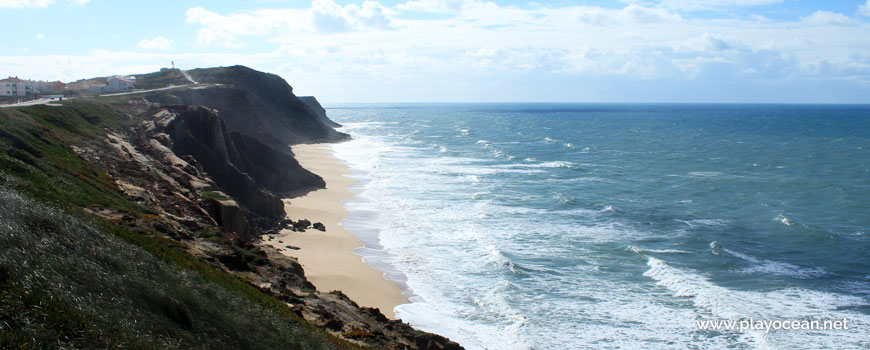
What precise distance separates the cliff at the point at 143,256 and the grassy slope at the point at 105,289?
32 mm

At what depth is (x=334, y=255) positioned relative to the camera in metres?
30.9

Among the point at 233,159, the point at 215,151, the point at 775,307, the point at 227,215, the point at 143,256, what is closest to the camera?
the point at 143,256

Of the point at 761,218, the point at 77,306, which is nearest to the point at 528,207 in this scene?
the point at 761,218

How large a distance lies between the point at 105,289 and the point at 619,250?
25.8 m

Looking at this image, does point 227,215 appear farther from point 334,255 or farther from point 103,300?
point 103,300

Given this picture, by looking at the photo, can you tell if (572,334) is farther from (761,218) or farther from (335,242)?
(761,218)

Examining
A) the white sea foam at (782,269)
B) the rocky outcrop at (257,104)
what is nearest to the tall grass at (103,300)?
the white sea foam at (782,269)

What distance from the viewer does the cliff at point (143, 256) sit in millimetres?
10109

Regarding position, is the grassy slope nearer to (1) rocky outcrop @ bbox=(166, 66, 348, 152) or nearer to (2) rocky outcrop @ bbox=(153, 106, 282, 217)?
(2) rocky outcrop @ bbox=(153, 106, 282, 217)

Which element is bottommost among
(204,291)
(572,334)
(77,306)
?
(572,334)

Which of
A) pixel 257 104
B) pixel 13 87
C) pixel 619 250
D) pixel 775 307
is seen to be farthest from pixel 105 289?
pixel 257 104

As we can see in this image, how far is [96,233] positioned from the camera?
14445 mm

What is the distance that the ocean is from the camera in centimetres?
2220

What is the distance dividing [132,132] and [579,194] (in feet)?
109
